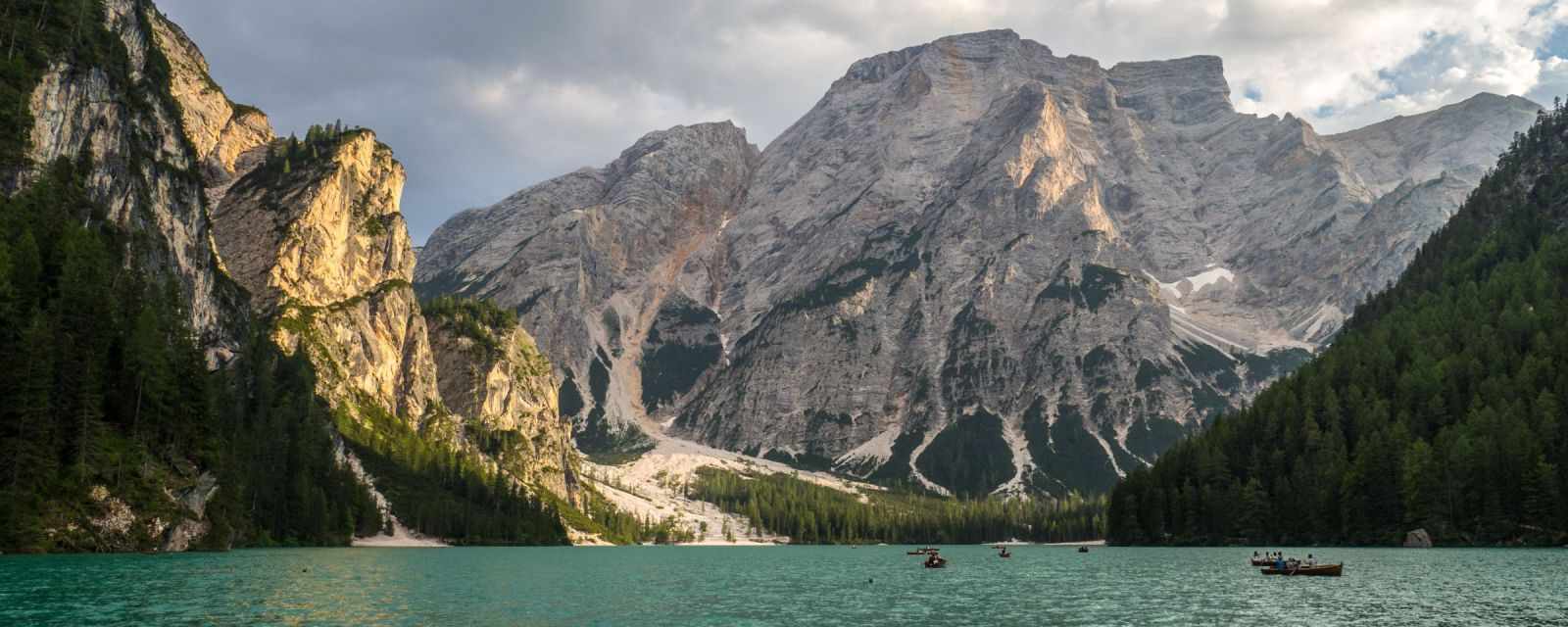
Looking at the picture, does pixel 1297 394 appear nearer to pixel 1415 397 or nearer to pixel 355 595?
pixel 1415 397

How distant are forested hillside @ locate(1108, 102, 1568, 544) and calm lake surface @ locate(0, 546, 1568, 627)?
2086 cm

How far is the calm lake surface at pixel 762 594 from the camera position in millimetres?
63188

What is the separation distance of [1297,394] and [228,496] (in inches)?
7058

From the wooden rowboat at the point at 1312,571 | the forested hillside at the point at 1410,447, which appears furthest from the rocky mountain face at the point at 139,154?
the forested hillside at the point at 1410,447

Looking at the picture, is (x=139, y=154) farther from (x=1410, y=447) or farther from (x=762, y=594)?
(x=1410, y=447)

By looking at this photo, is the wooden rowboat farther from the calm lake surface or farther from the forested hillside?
the forested hillside

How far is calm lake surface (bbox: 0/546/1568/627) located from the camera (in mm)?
63188

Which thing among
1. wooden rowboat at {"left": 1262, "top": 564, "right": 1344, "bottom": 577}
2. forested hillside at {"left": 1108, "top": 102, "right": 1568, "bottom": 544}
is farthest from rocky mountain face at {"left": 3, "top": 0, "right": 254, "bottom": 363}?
forested hillside at {"left": 1108, "top": 102, "right": 1568, "bottom": 544}

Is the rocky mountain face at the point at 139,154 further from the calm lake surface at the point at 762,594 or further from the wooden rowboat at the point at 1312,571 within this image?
the wooden rowboat at the point at 1312,571

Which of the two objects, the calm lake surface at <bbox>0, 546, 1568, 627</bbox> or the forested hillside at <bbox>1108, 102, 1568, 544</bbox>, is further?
the forested hillside at <bbox>1108, 102, 1568, 544</bbox>

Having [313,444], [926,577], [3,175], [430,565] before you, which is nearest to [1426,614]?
[926,577]

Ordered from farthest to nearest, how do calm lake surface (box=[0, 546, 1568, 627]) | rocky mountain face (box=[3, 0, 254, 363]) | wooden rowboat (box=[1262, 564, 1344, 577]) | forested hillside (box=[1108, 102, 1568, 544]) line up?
1. rocky mountain face (box=[3, 0, 254, 363])
2. forested hillside (box=[1108, 102, 1568, 544])
3. wooden rowboat (box=[1262, 564, 1344, 577])
4. calm lake surface (box=[0, 546, 1568, 627])

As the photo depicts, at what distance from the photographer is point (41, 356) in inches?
4097

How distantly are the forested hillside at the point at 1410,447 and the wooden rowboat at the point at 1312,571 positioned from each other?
55288mm
